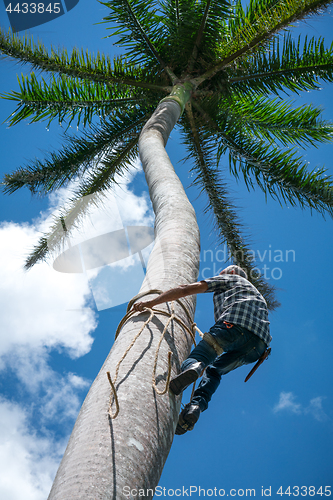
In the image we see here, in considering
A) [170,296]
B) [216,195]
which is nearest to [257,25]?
[216,195]

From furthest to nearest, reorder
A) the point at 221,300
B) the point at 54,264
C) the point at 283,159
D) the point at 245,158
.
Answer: the point at 54,264, the point at 245,158, the point at 283,159, the point at 221,300

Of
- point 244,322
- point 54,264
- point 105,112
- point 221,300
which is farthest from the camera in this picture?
point 54,264

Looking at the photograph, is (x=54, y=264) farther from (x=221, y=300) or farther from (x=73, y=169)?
(x=221, y=300)

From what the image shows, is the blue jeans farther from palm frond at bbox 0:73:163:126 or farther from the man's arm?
palm frond at bbox 0:73:163:126

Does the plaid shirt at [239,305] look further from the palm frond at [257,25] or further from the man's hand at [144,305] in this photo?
the palm frond at [257,25]

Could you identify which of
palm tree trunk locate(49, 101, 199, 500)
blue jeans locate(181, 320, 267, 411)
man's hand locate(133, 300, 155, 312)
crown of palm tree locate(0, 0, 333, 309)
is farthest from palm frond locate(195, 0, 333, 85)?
man's hand locate(133, 300, 155, 312)

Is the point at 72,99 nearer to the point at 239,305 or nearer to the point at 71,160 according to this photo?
the point at 71,160

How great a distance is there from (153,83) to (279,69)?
8.37 feet

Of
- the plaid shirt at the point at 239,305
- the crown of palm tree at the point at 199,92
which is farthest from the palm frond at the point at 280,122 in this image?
the plaid shirt at the point at 239,305

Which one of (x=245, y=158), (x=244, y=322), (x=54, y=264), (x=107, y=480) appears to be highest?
(x=245, y=158)

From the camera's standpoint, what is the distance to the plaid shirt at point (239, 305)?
2557 millimetres

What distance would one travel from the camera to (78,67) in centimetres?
707

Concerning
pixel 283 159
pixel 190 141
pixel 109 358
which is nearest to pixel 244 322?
pixel 109 358

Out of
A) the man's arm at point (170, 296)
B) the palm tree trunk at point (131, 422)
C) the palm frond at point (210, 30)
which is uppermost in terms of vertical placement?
the palm frond at point (210, 30)
